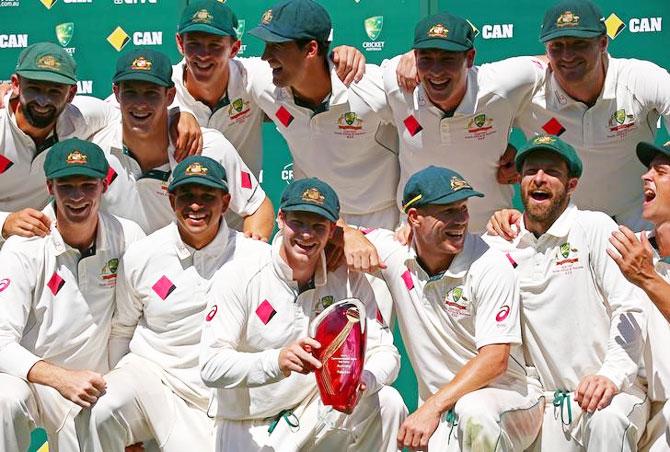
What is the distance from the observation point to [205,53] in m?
6.95

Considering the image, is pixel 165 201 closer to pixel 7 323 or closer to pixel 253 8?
pixel 7 323

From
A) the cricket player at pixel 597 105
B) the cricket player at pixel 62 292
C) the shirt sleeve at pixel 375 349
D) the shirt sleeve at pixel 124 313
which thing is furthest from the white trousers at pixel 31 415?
the cricket player at pixel 597 105

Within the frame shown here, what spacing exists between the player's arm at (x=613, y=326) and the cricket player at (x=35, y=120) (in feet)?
8.21

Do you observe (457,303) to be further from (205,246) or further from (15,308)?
(15,308)

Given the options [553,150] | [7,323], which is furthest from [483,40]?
[7,323]

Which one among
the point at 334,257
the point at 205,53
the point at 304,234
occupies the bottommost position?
the point at 334,257

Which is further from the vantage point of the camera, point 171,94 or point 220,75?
point 220,75

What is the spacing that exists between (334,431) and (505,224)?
3.94ft

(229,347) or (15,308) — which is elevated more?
(15,308)

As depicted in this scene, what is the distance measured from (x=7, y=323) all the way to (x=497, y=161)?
95.0 inches

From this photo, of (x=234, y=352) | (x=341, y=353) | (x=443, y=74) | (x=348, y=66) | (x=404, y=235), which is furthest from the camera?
(x=348, y=66)

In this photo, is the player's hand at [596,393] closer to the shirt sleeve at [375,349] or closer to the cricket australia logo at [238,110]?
the shirt sleeve at [375,349]

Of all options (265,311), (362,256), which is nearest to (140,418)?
(265,311)

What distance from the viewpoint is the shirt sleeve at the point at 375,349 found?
599 cm
